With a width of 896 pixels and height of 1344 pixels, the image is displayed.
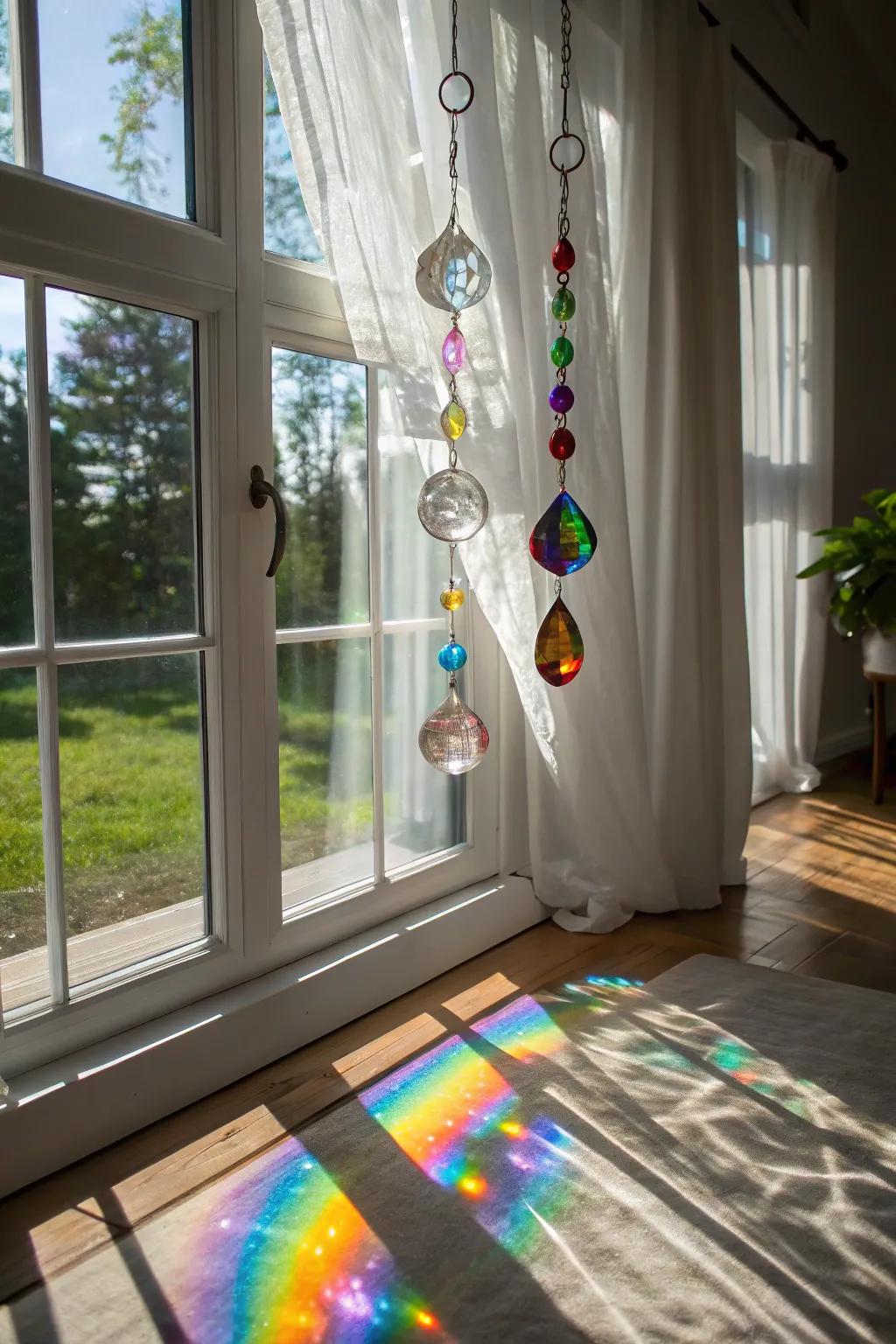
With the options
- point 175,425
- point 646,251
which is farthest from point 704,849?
point 175,425

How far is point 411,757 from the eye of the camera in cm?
190

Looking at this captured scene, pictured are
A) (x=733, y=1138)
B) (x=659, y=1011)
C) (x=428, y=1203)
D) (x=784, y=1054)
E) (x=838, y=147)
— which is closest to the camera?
(x=428, y=1203)

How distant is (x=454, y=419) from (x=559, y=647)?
0.39m

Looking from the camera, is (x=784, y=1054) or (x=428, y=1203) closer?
(x=428, y=1203)

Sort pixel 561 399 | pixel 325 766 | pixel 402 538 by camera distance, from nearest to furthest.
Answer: pixel 561 399 → pixel 325 766 → pixel 402 538

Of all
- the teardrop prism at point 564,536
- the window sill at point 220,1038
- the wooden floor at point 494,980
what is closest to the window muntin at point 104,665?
the window sill at point 220,1038

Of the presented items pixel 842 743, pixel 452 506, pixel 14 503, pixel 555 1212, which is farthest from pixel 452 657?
pixel 842 743

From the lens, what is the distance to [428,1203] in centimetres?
115

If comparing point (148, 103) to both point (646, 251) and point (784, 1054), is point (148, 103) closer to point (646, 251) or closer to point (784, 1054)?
point (646, 251)

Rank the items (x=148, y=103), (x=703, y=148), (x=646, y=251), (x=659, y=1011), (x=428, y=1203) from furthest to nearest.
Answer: (x=703, y=148), (x=646, y=251), (x=659, y=1011), (x=148, y=103), (x=428, y=1203)

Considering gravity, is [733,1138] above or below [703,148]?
below

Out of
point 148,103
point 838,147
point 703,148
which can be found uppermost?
point 838,147

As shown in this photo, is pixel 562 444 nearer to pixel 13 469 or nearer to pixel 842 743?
pixel 13 469

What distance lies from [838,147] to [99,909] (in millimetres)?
3733
